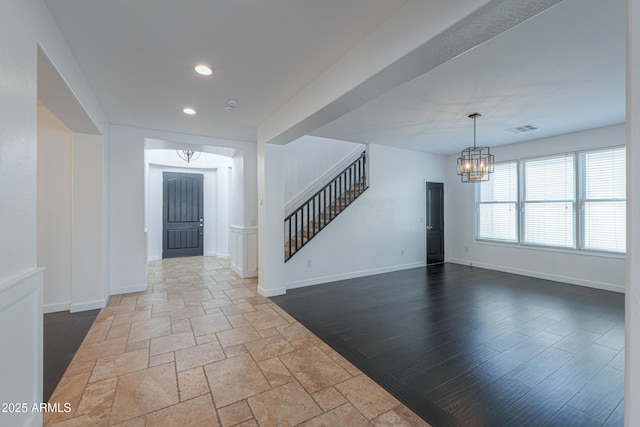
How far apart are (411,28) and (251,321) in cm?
335

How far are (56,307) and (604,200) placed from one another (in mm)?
8757

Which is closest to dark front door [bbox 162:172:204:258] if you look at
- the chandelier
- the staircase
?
the chandelier

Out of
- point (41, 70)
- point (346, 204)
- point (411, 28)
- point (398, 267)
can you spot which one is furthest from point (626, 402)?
point (398, 267)

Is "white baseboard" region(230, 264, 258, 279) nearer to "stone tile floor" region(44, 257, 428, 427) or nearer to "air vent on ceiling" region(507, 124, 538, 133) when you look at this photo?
"stone tile floor" region(44, 257, 428, 427)

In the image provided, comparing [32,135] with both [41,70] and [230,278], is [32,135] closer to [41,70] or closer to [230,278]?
[41,70]

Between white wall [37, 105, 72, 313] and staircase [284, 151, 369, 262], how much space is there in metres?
3.14

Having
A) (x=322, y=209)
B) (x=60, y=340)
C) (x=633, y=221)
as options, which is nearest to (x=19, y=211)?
(x=60, y=340)

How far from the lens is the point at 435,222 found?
7.05 metres

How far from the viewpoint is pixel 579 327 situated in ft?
10.6

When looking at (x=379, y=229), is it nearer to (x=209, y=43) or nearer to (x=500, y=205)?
(x=500, y=205)

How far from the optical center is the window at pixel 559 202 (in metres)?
4.70

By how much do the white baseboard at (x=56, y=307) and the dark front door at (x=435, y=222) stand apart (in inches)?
273

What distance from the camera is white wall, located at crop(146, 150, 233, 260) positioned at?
24.5 ft

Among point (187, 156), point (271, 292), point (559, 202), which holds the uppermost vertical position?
point (187, 156)
